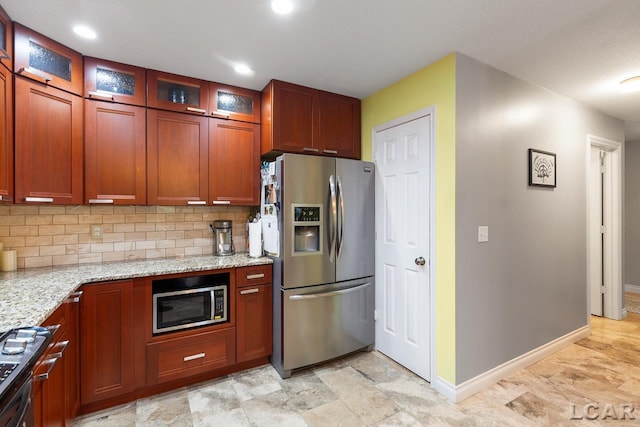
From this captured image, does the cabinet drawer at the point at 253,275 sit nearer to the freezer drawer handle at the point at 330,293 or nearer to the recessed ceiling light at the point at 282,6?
the freezer drawer handle at the point at 330,293

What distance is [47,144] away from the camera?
209cm

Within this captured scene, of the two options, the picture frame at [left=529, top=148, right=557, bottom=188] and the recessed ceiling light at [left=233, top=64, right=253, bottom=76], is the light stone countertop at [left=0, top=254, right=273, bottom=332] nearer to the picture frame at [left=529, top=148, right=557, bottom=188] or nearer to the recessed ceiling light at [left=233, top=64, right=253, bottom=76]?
the recessed ceiling light at [left=233, top=64, right=253, bottom=76]

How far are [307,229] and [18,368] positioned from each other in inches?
75.5

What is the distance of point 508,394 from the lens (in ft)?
7.43

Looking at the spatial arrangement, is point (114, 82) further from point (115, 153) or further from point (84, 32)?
point (115, 153)

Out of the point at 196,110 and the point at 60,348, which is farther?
the point at 196,110

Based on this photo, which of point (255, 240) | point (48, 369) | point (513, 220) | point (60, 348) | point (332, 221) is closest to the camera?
point (48, 369)

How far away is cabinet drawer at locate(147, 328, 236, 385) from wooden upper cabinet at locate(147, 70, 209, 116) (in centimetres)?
186

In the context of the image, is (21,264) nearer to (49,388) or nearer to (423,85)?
(49,388)

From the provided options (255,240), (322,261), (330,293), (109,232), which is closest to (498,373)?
(330,293)

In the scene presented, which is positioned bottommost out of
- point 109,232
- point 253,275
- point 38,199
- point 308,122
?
point 253,275

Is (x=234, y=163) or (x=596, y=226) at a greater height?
(x=234, y=163)

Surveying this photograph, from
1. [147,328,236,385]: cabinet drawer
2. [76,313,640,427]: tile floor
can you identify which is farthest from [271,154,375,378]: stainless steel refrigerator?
[147,328,236,385]: cabinet drawer

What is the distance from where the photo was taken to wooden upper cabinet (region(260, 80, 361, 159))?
271 centimetres
